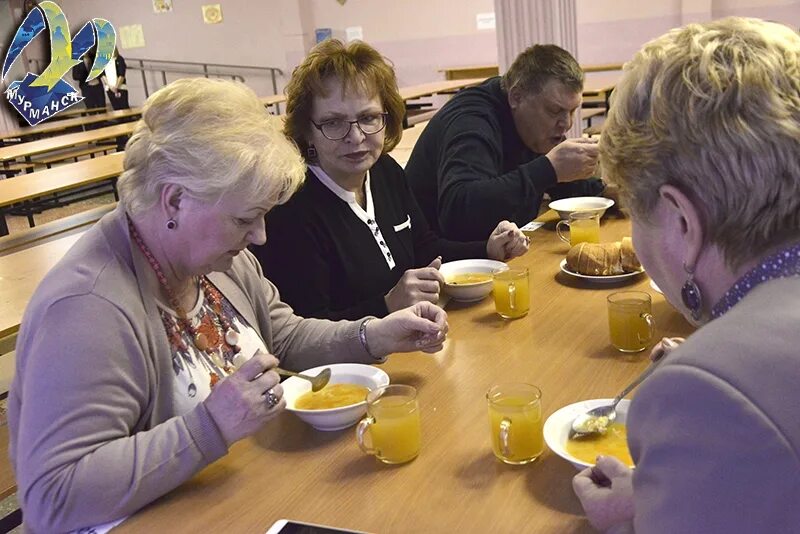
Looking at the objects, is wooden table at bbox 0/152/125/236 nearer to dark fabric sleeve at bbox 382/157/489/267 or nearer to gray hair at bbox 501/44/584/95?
dark fabric sleeve at bbox 382/157/489/267

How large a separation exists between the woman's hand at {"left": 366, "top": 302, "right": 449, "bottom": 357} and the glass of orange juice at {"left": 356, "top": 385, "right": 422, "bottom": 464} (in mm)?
322

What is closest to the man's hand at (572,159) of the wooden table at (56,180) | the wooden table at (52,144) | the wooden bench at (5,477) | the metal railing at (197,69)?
the wooden bench at (5,477)

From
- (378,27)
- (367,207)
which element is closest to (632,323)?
(367,207)

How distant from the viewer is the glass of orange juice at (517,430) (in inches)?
45.6

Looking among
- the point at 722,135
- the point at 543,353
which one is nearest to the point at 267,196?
the point at 543,353

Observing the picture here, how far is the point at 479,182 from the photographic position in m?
2.49

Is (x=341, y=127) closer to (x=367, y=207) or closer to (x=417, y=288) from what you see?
(x=367, y=207)

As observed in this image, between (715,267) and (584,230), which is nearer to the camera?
(715,267)

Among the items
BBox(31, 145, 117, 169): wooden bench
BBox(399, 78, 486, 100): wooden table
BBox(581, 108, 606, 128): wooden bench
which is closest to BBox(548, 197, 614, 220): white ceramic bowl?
BBox(581, 108, 606, 128): wooden bench

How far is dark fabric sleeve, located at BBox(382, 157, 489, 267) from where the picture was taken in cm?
234

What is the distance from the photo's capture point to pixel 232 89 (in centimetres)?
139

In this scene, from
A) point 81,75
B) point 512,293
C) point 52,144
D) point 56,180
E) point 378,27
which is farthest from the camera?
point 378,27

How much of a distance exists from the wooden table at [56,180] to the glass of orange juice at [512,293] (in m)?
2.84

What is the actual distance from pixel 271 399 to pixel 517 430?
1.30 feet
